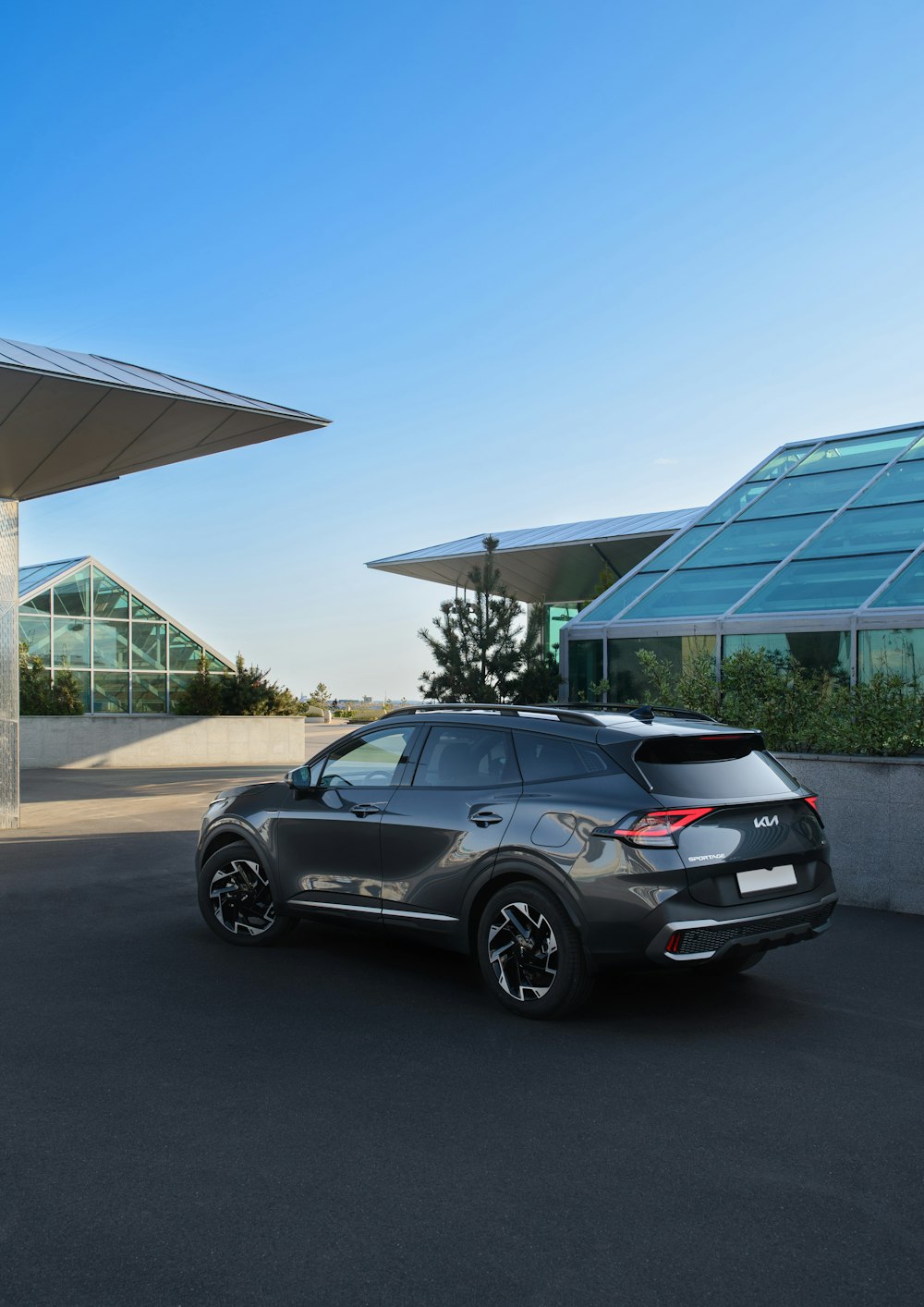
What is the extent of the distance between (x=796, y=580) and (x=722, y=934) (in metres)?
9.52

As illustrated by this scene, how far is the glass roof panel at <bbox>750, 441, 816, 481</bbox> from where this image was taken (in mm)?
18594

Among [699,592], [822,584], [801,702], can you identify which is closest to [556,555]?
[699,592]

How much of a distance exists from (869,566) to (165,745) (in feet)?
71.6

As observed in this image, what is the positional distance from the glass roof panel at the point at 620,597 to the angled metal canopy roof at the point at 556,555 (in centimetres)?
1077

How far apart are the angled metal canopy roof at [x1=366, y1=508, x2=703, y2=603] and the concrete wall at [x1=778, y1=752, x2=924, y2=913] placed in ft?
58.2

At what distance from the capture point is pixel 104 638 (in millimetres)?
31516

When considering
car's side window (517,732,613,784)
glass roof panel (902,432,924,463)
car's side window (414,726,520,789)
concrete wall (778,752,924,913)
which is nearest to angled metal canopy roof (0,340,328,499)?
car's side window (414,726,520,789)

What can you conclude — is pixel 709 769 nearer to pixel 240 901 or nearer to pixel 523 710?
pixel 523 710

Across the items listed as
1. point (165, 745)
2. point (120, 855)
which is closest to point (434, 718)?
point (120, 855)

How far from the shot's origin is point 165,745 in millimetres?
30516

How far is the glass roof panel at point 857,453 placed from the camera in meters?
17.2

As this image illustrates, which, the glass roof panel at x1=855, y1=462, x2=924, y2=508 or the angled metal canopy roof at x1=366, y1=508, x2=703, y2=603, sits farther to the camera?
the angled metal canopy roof at x1=366, y1=508, x2=703, y2=603

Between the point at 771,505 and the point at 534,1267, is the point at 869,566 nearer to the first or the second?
the point at 771,505

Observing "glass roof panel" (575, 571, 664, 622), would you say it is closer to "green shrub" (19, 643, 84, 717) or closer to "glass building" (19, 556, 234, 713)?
"green shrub" (19, 643, 84, 717)
